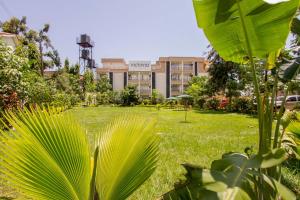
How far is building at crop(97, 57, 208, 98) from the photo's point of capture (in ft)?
229

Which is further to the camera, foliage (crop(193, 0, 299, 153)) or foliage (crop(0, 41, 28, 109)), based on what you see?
foliage (crop(0, 41, 28, 109))

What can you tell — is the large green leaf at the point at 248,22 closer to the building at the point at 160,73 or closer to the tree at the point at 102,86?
the tree at the point at 102,86

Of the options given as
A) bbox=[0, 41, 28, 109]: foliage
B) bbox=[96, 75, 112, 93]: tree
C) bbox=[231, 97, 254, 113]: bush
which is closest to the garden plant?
bbox=[0, 41, 28, 109]: foliage

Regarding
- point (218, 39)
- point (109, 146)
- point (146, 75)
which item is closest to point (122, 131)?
point (109, 146)

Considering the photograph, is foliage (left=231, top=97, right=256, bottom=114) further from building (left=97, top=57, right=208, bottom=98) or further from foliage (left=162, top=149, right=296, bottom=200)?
building (left=97, top=57, right=208, bottom=98)

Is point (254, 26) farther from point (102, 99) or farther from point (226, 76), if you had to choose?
point (102, 99)

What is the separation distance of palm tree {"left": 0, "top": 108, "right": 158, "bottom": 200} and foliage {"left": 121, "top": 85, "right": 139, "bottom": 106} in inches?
1683

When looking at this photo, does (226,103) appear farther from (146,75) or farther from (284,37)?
(146,75)

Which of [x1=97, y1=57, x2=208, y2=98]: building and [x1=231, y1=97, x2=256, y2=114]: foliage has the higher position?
[x1=97, y1=57, x2=208, y2=98]: building

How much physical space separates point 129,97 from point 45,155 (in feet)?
142

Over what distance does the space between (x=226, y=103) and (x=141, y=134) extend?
94.6 feet

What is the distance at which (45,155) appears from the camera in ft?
5.50

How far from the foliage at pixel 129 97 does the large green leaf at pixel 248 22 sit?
4255cm

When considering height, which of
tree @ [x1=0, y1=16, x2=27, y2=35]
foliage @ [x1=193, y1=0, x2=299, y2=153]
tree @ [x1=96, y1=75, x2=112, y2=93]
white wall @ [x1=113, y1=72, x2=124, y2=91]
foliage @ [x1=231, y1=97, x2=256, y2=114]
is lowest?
foliage @ [x1=231, y1=97, x2=256, y2=114]
